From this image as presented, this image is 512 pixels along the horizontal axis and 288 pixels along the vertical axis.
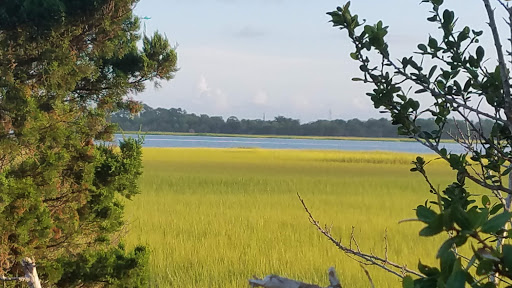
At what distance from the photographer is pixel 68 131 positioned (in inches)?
128

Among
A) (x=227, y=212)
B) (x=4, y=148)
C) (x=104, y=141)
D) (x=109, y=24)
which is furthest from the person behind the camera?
(x=227, y=212)

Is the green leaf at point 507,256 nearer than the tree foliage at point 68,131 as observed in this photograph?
Yes

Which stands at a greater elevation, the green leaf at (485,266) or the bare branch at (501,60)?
the bare branch at (501,60)

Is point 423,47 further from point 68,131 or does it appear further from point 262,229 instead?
point 262,229

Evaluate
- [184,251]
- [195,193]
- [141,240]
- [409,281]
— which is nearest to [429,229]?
[409,281]

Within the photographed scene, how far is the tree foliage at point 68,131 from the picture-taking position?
309cm

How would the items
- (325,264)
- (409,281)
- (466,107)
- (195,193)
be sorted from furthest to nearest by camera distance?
1. (195,193)
2. (325,264)
3. (466,107)
4. (409,281)

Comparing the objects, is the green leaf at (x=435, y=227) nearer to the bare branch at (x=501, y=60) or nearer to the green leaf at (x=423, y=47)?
the bare branch at (x=501, y=60)

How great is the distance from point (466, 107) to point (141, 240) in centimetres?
581

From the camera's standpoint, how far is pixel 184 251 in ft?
19.8

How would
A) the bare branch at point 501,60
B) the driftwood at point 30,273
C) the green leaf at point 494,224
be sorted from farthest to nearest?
the driftwood at point 30,273 → the bare branch at point 501,60 → the green leaf at point 494,224

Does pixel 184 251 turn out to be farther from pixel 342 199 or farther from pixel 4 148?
pixel 342 199

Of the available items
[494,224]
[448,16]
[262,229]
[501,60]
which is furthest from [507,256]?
[262,229]

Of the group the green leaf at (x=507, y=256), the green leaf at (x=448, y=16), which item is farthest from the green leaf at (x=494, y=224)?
the green leaf at (x=448, y=16)
